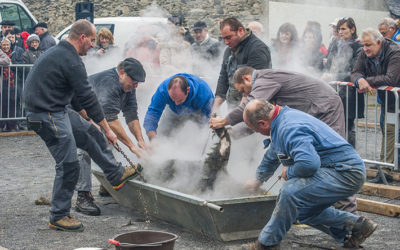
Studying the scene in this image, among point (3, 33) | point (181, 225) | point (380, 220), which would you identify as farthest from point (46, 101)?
point (3, 33)

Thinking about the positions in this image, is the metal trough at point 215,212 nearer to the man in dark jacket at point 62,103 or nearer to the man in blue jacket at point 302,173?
the man in blue jacket at point 302,173

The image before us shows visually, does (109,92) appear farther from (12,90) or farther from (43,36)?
(43,36)

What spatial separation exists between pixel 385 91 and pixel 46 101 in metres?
4.19

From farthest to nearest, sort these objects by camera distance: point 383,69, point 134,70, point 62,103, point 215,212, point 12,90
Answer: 1. point 12,90
2. point 383,69
3. point 134,70
4. point 62,103
5. point 215,212

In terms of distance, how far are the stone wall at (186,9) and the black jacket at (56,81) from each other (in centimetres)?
1266

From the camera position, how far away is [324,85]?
5840 mm

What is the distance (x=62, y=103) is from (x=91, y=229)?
123cm

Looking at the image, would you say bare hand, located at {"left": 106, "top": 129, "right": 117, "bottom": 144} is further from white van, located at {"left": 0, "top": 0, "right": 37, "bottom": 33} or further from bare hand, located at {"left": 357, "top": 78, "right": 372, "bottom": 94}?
white van, located at {"left": 0, "top": 0, "right": 37, "bottom": 33}

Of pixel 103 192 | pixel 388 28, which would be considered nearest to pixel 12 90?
pixel 103 192

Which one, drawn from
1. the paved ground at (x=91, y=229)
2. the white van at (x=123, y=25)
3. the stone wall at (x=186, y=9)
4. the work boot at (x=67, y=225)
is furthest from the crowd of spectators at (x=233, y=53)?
the stone wall at (x=186, y=9)

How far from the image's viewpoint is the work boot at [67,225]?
19.0ft

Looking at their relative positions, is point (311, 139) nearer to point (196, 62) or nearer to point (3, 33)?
point (196, 62)

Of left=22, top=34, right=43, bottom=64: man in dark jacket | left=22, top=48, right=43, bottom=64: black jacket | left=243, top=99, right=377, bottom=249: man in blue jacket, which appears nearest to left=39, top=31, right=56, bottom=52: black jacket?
left=22, top=34, right=43, bottom=64: man in dark jacket

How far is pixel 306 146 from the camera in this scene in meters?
4.59
